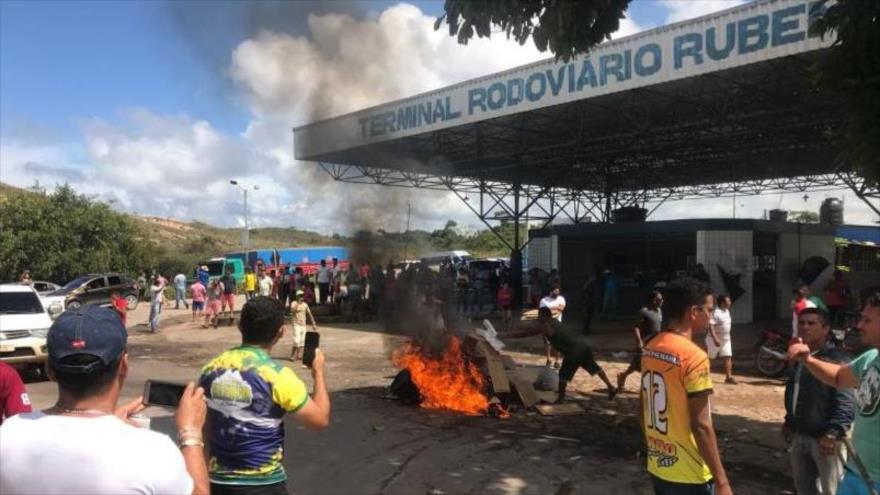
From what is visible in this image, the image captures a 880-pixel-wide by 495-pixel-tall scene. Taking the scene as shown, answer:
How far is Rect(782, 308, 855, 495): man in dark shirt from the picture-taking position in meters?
3.81

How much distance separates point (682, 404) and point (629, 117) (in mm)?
14354

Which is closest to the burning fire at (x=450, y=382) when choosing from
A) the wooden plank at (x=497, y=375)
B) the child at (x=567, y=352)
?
the wooden plank at (x=497, y=375)

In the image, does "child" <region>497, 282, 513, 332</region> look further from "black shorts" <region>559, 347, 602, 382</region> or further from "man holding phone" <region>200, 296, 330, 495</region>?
"man holding phone" <region>200, 296, 330, 495</region>

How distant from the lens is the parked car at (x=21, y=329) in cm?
1019

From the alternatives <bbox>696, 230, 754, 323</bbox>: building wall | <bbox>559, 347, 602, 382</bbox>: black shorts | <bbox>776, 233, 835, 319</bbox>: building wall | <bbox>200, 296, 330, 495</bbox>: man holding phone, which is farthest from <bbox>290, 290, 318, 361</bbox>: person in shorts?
<bbox>776, 233, 835, 319</bbox>: building wall

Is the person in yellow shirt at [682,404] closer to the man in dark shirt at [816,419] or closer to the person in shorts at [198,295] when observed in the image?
the man in dark shirt at [816,419]

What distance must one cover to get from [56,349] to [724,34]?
12.3 m

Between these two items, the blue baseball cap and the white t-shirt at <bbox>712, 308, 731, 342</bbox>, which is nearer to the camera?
the blue baseball cap

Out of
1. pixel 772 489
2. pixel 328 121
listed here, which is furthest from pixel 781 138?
pixel 772 489

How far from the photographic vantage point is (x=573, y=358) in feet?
28.3

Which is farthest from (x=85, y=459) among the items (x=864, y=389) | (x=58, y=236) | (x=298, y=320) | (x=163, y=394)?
(x=58, y=236)

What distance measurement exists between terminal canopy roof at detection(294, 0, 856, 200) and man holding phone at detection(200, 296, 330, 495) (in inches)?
311

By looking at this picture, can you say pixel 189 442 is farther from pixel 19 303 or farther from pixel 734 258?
pixel 734 258

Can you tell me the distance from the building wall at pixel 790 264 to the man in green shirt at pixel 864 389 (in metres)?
17.3
